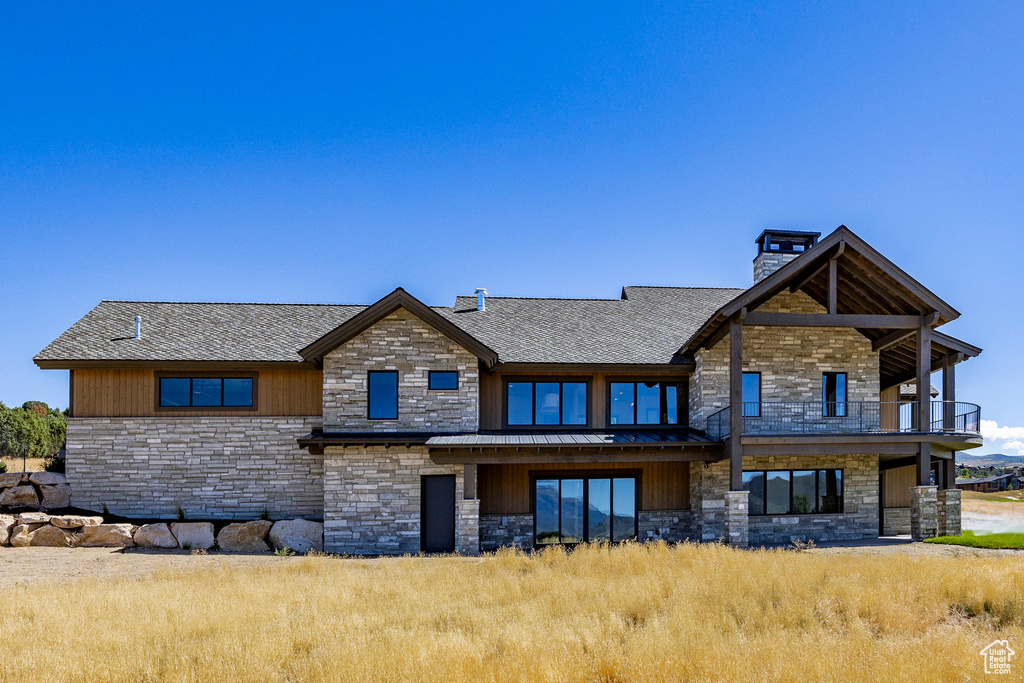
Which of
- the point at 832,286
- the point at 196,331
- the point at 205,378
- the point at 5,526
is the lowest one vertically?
the point at 5,526

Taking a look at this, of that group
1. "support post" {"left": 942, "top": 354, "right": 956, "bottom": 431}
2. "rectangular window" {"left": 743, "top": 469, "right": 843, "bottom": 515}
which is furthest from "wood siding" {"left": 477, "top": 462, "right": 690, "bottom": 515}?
"support post" {"left": 942, "top": 354, "right": 956, "bottom": 431}

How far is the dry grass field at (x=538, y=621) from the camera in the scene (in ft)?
27.1

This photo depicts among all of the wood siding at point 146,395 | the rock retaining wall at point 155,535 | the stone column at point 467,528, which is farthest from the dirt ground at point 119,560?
the wood siding at point 146,395

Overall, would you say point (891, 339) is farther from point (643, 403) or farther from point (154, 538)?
point (154, 538)

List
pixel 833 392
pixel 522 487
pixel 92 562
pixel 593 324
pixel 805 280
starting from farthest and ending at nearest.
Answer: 1. pixel 593 324
2. pixel 833 392
3. pixel 522 487
4. pixel 805 280
5. pixel 92 562

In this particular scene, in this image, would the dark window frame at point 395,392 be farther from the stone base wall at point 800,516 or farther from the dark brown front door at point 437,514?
the stone base wall at point 800,516

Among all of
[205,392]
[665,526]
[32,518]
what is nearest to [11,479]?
[32,518]

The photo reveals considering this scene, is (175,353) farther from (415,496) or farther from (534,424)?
(534,424)

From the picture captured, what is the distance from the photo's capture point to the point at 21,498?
67.2 feet

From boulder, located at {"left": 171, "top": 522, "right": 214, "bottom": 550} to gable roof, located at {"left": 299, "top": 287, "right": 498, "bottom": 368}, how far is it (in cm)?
530

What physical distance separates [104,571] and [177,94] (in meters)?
11.7

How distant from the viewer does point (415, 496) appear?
19.5 meters

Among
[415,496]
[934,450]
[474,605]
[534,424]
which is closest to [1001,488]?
[934,450]

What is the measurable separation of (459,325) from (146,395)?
30.5 feet
